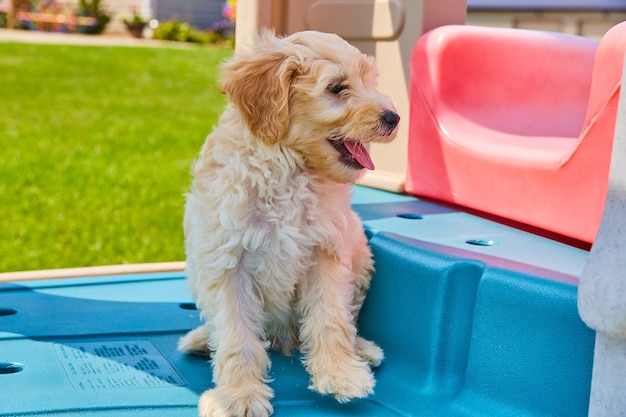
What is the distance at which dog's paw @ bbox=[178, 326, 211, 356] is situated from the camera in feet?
9.66

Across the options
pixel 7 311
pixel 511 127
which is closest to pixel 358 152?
pixel 511 127

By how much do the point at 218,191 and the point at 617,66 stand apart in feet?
4.34

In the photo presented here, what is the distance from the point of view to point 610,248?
2.03 meters

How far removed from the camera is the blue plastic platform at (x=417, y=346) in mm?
2379

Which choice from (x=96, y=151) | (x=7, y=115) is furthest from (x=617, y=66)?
(x=7, y=115)

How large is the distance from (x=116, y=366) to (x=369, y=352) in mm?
848

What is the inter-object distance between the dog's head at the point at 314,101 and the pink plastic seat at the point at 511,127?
805 mm

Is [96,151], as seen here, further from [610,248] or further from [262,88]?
[610,248]

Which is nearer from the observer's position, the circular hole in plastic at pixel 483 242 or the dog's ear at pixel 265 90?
the dog's ear at pixel 265 90

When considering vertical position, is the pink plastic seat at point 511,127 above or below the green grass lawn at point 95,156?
above

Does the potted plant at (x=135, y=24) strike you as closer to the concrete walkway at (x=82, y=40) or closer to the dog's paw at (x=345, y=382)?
the concrete walkway at (x=82, y=40)

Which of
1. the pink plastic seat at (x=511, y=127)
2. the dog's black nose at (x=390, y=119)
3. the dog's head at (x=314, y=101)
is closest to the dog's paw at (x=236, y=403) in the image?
the dog's head at (x=314, y=101)

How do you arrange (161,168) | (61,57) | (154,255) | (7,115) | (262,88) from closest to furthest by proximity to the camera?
(262,88) → (154,255) → (161,168) → (7,115) → (61,57)

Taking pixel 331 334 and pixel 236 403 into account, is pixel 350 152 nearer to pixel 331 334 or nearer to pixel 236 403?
pixel 331 334
